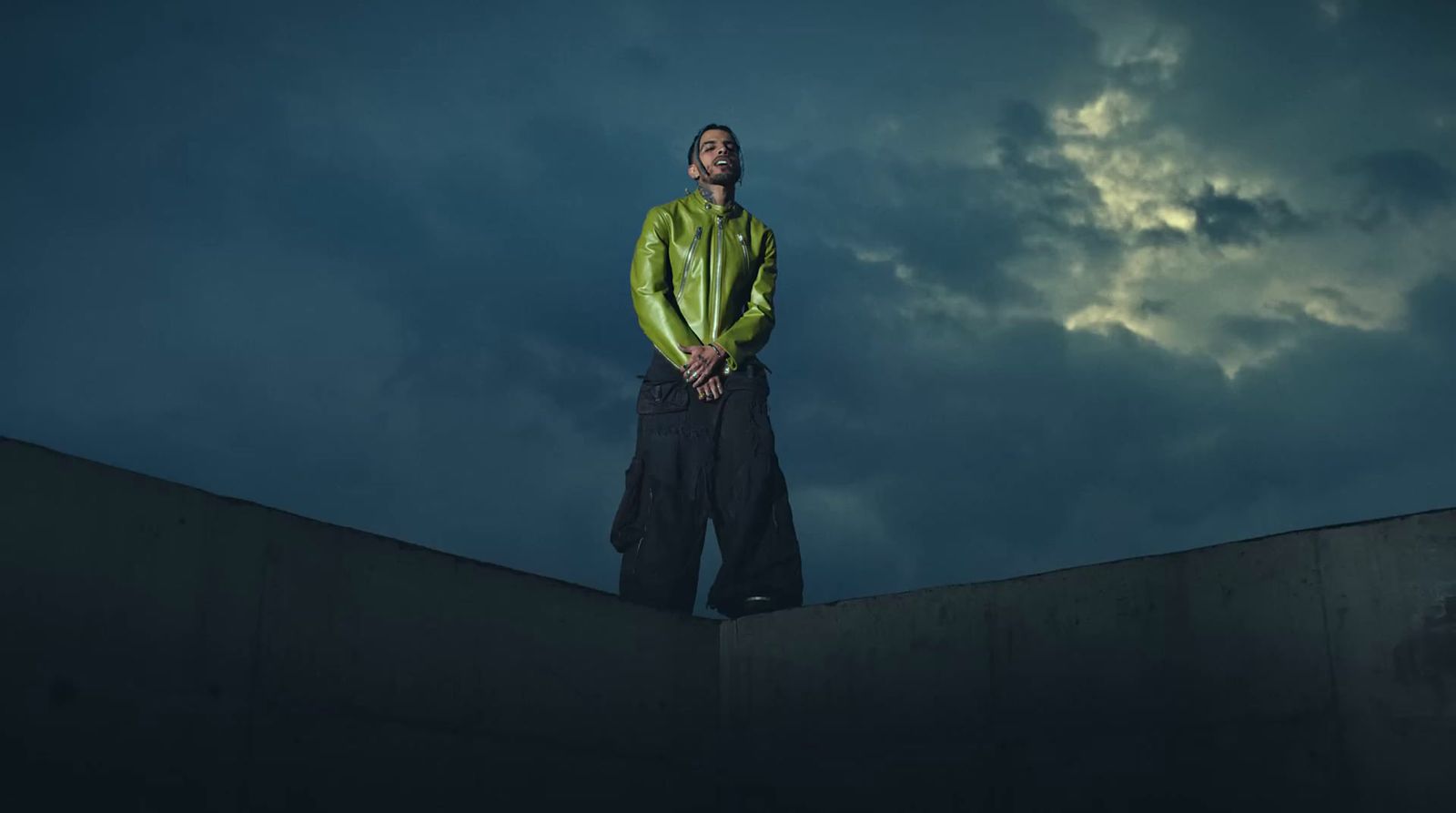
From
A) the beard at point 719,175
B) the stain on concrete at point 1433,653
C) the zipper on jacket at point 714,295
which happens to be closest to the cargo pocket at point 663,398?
the zipper on jacket at point 714,295

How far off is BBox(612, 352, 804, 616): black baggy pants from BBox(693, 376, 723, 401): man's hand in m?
0.03

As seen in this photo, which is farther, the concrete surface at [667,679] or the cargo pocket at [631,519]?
the cargo pocket at [631,519]

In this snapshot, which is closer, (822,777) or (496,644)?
(496,644)

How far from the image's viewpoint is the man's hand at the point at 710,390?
303 inches

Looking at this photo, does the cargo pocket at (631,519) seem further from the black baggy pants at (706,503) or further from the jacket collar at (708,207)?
the jacket collar at (708,207)

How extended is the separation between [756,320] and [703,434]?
1.97 feet

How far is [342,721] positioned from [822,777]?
5.97 ft

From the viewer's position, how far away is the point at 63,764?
4.42 m

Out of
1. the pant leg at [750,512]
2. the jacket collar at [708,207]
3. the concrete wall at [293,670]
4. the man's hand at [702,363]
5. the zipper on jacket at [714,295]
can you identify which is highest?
the jacket collar at [708,207]

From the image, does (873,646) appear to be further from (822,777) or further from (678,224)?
(678,224)

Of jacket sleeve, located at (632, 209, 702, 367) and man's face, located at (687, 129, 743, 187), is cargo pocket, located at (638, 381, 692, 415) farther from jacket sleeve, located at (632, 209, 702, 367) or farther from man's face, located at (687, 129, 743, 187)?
man's face, located at (687, 129, 743, 187)

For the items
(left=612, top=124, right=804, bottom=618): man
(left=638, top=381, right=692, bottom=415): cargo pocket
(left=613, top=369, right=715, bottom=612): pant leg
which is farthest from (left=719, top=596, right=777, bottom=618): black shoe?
(left=638, top=381, right=692, bottom=415): cargo pocket

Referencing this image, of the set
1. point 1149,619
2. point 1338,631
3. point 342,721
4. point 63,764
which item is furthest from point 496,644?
point 1338,631

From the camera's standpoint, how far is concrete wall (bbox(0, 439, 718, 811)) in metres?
4.50
